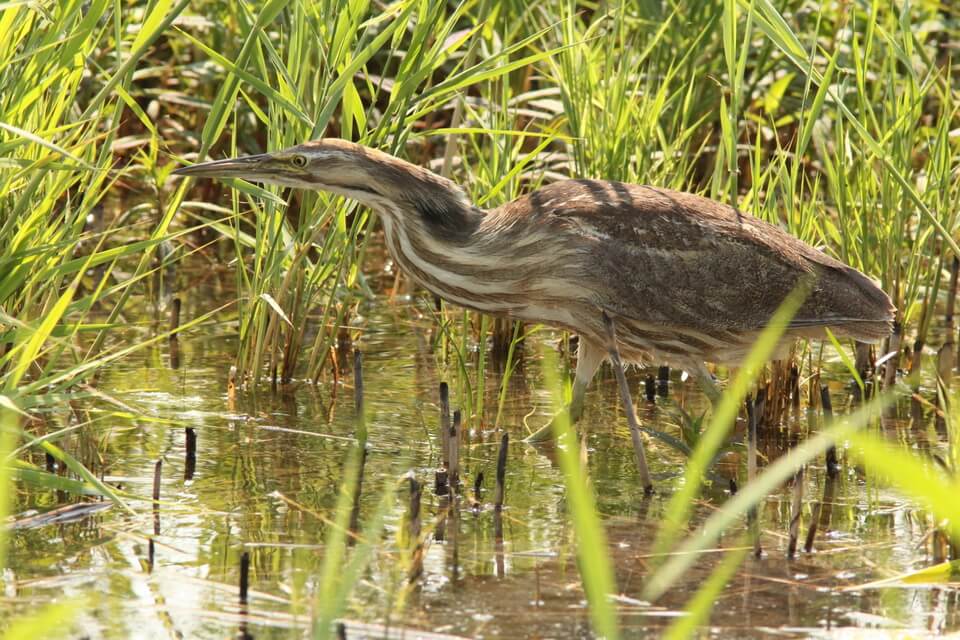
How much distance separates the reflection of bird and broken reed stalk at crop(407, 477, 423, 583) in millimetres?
1138

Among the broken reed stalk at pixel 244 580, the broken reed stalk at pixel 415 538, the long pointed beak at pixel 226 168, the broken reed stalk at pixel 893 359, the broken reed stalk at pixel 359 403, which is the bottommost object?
the broken reed stalk at pixel 244 580

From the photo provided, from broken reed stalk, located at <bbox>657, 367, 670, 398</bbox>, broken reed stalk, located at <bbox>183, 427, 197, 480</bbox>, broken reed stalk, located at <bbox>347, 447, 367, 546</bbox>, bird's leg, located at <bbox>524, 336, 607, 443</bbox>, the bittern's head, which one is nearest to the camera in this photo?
broken reed stalk, located at <bbox>347, 447, 367, 546</bbox>

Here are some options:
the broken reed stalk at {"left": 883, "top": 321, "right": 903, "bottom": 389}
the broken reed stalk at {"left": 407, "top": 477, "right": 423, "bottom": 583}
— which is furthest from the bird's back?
the broken reed stalk at {"left": 407, "top": 477, "right": 423, "bottom": 583}

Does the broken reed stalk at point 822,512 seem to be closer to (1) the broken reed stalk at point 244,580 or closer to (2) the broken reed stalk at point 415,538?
(2) the broken reed stalk at point 415,538

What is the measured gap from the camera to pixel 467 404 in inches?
166

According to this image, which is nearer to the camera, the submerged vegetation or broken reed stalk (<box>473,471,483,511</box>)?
the submerged vegetation

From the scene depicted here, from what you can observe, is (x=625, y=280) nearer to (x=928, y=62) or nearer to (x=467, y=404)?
(x=467, y=404)

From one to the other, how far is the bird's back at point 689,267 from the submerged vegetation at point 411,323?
18cm

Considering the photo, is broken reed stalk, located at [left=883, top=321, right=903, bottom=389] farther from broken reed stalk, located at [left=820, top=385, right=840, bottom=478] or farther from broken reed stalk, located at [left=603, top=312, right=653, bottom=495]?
broken reed stalk, located at [left=603, top=312, right=653, bottom=495]

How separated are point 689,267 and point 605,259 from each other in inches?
10.2

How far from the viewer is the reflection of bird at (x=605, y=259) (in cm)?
404

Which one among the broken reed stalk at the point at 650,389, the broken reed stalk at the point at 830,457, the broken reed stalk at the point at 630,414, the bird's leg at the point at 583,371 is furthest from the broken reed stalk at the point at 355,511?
the broken reed stalk at the point at 650,389

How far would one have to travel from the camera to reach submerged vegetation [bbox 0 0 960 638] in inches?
118

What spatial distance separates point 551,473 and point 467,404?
13.6 inches
